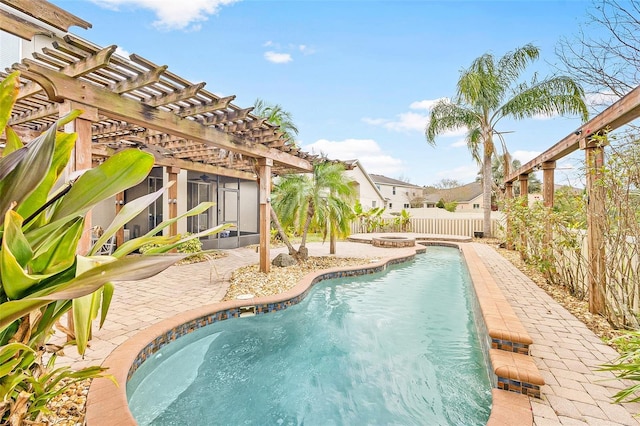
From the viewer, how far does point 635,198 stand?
4078 mm

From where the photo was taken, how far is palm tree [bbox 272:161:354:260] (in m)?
9.20

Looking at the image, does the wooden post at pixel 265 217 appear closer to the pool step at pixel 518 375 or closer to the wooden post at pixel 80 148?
the wooden post at pixel 80 148

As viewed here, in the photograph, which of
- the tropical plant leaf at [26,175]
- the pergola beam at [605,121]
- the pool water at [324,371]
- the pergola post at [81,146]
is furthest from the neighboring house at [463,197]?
the tropical plant leaf at [26,175]

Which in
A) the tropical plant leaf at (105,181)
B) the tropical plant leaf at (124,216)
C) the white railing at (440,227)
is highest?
the tropical plant leaf at (105,181)

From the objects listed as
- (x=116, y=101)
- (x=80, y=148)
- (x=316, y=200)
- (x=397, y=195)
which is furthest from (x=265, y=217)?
(x=397, y=195)

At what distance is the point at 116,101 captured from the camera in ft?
14.7

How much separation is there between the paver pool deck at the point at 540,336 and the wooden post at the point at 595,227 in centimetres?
47

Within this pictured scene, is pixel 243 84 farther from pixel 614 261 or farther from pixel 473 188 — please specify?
pixel 473 188

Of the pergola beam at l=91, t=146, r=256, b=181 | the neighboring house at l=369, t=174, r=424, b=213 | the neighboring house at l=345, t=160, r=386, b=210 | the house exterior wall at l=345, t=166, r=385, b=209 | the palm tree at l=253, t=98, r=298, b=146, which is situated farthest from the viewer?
the neighboring house at l=369, t=174, r=424, b=213

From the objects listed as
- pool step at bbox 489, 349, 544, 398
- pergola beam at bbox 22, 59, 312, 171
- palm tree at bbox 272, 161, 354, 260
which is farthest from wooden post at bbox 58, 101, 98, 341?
palm tree at bbox 272, 161, 354, 260

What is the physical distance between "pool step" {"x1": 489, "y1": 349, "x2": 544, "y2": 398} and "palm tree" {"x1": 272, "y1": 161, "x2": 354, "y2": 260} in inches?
257

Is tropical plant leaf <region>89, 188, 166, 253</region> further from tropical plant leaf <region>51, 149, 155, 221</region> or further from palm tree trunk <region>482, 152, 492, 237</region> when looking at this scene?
palm tree trunk <region>482, 152, 492, 237</region>

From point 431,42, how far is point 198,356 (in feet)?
39.3

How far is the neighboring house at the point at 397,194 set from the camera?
36.3m
